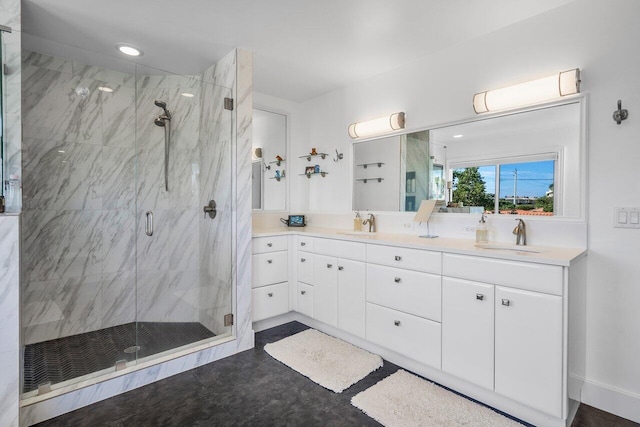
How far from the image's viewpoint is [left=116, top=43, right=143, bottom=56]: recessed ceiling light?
98.7 inches

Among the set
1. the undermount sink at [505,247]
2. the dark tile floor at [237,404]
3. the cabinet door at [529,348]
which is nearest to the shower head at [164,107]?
the dark tile floor at [237,404]

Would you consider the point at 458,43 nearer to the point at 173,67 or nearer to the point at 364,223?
the point at 364,223

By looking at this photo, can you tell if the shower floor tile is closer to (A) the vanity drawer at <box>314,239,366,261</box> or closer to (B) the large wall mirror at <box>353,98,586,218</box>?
(A) the vanity drawer at <box>314,239,366,261</box>

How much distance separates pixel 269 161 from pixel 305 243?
1112 mm

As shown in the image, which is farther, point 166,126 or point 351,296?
point 166,126

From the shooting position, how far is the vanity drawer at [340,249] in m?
2.55

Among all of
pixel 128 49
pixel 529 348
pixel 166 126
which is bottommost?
pixel 529 348

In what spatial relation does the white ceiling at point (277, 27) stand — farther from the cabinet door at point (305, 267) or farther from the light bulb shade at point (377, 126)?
the cabinet door at point (305, 267)

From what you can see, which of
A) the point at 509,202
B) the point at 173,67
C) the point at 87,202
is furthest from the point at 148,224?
the point at 509,202

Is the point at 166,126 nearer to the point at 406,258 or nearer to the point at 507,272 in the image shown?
the point at 406,258

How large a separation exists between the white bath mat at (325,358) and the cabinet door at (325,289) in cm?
19

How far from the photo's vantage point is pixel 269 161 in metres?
3.60

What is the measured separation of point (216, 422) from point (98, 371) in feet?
3.00

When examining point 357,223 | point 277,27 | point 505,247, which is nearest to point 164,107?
point 277,27
